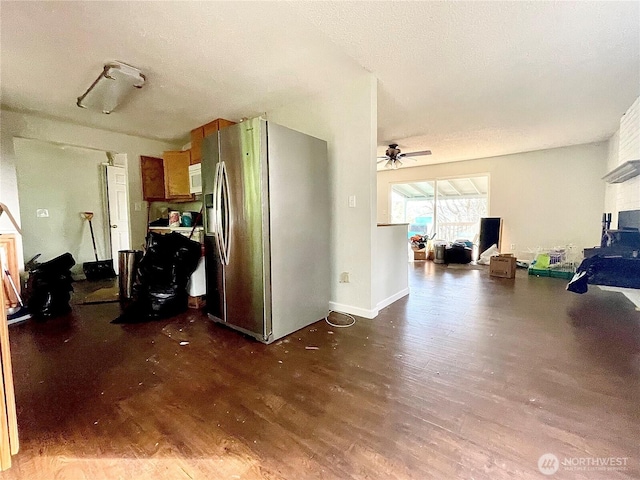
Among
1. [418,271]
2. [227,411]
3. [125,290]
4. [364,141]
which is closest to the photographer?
[227,411]

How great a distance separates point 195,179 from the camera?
3.88 meters

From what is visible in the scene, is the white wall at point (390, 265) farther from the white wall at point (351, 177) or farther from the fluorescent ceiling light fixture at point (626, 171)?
the fluorescent ceiling light fixture at point (626, 171)

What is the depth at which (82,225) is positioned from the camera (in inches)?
197

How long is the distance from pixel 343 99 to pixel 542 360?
110 inches

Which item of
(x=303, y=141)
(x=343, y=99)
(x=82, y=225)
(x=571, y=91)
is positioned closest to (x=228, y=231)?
(x=303, y=141)

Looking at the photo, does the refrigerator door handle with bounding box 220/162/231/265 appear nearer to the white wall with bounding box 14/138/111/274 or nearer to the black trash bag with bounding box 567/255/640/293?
the black trash bag with bounding box 567/255/640/293

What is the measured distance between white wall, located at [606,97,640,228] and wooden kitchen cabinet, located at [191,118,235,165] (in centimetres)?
486

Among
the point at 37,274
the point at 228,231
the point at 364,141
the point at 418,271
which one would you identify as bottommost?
the point at 418,271

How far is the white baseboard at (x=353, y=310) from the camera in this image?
2.90 meters

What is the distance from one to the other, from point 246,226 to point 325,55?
1536mm

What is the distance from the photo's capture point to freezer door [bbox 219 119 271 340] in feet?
7.44

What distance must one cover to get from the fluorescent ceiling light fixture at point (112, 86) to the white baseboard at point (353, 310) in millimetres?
2866

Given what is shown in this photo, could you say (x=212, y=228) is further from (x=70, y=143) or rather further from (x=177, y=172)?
(x=70, y=143)

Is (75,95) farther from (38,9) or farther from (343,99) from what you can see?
(343,99)
